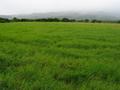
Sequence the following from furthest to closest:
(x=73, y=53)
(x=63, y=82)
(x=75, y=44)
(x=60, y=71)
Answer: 1. (x=75, y=44)
2. (x=73, y=53)
3. (x=60, y=71)
4. (x=63, y=82)

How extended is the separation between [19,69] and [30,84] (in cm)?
178

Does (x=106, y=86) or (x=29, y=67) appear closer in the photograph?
(x=106, y=86)

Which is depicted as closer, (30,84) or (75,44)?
(30,84)

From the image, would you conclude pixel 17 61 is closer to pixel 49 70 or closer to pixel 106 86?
pixel 49 70

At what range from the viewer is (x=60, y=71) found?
7.81 meters

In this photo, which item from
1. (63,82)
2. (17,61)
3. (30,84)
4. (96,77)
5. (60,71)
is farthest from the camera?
(17,61)

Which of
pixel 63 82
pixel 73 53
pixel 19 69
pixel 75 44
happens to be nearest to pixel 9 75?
pixel 19 69

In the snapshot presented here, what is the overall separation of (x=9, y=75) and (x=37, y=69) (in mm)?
1061

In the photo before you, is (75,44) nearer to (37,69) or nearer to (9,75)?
(37,69)

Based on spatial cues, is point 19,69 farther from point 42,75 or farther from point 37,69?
point 42,75

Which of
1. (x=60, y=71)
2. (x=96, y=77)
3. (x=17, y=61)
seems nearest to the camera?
(x=96, y=77)

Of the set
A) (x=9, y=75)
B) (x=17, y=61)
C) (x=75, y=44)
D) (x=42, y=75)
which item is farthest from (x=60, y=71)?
(x=75, y=44)

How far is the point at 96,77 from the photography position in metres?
7.25

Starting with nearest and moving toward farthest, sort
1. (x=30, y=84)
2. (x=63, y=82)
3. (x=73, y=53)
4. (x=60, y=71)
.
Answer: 1. (x=30, y=84)
2. (x=63, y=82)
3. (x=60, y=71)
4. (x=73, y=53)
